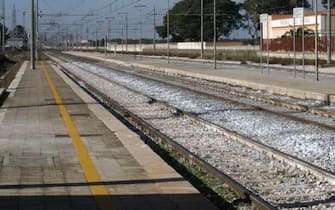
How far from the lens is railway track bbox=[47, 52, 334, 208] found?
8.77m

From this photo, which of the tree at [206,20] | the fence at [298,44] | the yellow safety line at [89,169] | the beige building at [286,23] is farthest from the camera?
the tree at [206,20]

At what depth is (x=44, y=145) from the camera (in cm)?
1259

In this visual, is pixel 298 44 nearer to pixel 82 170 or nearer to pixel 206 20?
pixel 82 170

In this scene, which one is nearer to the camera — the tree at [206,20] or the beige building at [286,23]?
the beige building at [286,23]

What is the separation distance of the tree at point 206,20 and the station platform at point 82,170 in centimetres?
11832

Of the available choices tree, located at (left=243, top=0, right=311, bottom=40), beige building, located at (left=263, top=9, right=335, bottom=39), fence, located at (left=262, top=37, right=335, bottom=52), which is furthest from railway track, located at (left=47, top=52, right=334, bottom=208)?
tree, located at (left=243, top=0, right=311, bottom=40)

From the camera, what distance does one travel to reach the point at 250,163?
11250 millimetres

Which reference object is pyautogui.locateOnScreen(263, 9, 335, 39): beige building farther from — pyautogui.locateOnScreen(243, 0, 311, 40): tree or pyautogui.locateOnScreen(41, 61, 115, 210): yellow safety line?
pyautogui.locateOnScreen(41, 61, 115, 210): yellow safety line

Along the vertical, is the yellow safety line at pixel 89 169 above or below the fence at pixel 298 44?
below

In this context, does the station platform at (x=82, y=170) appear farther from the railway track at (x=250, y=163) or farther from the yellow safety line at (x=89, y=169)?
the railway track at (x=250, y=163)

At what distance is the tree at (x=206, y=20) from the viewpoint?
13712 centimetres

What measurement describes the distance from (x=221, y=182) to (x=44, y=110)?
1103 cm

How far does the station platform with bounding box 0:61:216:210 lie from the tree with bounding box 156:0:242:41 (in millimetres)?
118315

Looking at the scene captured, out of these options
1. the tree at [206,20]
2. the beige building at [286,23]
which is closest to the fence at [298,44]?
the beige building at [286,23]
